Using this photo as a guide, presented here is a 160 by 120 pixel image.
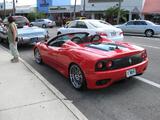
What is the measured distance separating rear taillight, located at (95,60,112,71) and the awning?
3097cm

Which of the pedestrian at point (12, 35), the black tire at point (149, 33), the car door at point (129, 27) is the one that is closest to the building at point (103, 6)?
the car door at point (129, 27)

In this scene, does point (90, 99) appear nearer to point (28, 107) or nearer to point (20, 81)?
point (28, 107)

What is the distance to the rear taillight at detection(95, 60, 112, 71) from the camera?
17.7ft

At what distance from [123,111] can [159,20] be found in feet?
110

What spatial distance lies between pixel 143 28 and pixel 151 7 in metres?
15.7

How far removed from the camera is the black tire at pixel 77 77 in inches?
227

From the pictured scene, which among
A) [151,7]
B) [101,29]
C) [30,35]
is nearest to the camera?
[30,35]

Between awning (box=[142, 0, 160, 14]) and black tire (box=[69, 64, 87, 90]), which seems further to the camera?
awning (box=[142, 0, 160, 14])

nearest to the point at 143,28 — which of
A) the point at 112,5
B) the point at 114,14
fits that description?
the point at 114,14

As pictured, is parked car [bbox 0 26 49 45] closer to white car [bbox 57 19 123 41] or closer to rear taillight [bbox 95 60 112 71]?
white car [bbox 57 19 123 41]

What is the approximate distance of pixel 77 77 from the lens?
5996 millimetres

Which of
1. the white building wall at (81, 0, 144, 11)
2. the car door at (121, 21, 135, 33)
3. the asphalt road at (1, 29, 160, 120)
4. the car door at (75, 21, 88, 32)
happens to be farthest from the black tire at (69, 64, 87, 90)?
the white building wall at (81, 0, 144, 11)

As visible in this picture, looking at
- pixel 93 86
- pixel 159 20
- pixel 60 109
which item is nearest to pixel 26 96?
Result: pixel 60 109

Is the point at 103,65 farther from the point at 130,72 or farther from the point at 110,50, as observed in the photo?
the point at 130,72
